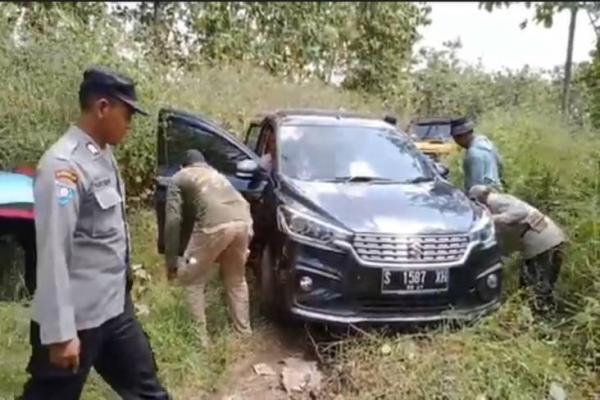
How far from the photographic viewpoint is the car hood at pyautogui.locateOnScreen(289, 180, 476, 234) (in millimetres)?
5059

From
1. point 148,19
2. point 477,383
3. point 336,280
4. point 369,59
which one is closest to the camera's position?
point 477,383

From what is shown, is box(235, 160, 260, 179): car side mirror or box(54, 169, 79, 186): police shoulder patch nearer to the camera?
box(54, 169, 79, 186): police shoulder patch

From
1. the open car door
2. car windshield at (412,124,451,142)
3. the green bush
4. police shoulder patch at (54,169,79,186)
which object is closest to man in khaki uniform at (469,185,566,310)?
the open car door

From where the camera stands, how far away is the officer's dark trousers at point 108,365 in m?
2.92

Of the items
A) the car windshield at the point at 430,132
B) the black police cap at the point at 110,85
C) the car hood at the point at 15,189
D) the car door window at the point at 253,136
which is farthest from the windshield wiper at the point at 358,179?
the car windshield at the point at 430,132

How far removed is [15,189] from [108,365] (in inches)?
108

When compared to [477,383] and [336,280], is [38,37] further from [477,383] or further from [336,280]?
[477,383]

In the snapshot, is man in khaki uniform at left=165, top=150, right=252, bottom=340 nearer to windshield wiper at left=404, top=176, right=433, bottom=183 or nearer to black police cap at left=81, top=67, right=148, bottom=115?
windshield wiper at left=404, top=176, right=433, bottom=183

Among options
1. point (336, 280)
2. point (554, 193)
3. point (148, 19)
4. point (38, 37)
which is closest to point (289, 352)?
point (336, 280)

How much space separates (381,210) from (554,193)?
6.82ft

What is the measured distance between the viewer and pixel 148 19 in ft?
57.9

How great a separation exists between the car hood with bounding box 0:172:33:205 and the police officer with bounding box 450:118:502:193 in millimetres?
3334

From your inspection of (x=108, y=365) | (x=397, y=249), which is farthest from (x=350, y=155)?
(x=108, y=365)

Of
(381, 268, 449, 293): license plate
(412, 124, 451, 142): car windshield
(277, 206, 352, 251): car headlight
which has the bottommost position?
(412, 124, 451, 142): car windshield
